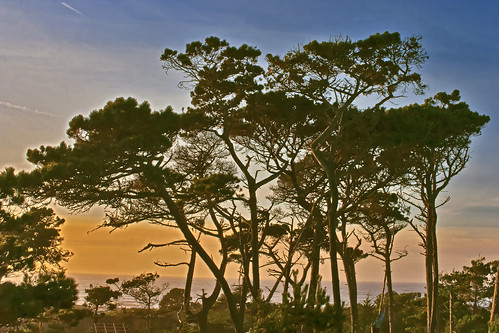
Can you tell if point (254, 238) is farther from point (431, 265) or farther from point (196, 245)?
point (431, 265)

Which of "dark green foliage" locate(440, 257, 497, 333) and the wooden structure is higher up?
"dark green foliage" locate(440, 257, 497, 333)

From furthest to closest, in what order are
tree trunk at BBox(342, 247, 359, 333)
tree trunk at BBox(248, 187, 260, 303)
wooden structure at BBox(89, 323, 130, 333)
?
wooden structure at BBox(89, 323, 130, 333) < tree trunk at BBox(342, 247, 359, 333) < tree trunk at BBox(248, 187, 260, 303)

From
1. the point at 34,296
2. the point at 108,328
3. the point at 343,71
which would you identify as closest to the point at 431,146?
the point at 343,71

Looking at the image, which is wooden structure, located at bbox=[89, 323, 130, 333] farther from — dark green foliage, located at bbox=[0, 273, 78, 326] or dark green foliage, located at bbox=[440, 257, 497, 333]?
dark green foliage, located at bbox=[440, 257, 497, 333]

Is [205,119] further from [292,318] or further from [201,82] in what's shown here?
[292,318]

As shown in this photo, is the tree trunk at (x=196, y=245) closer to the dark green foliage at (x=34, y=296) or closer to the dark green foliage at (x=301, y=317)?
the dark green foliage at (x=34, y=296)

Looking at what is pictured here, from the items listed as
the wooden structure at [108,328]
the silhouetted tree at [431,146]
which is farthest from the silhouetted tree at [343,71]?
the wooden structure at [108,328]

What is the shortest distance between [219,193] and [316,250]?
16.1ft

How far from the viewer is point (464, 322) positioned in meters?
29.2

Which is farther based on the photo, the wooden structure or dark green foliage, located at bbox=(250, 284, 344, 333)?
the wooden structure

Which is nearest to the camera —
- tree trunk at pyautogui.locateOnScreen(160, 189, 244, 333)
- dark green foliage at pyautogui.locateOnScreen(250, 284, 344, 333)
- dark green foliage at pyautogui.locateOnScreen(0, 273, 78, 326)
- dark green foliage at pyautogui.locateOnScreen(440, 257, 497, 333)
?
dark green foliage at pyautogui.locateOnScreen(250, 284, 344, 333)

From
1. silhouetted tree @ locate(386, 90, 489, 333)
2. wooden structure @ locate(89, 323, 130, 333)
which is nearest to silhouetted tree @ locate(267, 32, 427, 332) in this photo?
silhouetted tree @ locate(386, 90, 489, 333)

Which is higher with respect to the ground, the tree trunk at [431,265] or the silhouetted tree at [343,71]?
the silhouetted tree at [343,71]

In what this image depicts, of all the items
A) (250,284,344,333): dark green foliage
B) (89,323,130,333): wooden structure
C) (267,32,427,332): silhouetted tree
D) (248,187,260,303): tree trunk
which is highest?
(267,32,427,332): silhouetted tree
